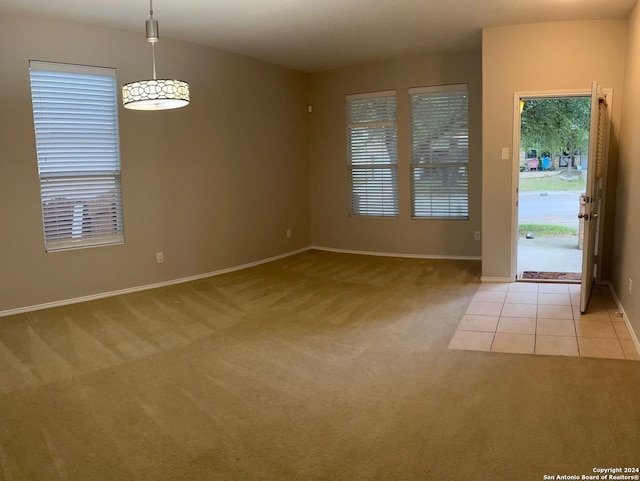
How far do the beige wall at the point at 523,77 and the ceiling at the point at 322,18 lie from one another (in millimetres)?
143

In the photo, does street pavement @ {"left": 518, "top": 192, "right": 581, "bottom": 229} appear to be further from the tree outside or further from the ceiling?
the ceiling

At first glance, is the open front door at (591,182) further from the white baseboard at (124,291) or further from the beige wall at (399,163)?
the white baseboard at (124,291)

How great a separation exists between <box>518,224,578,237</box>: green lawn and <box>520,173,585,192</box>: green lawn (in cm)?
336

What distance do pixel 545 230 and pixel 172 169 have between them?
6.85 metres

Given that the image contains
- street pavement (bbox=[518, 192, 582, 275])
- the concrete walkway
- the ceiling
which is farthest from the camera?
street pavement (bbox=[518, 192, 582, 275])

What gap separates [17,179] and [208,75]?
7.88 feet

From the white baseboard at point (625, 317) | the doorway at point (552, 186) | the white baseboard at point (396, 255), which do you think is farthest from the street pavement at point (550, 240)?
the white baseboard at point (625, 317)

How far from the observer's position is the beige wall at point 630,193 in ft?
13.2

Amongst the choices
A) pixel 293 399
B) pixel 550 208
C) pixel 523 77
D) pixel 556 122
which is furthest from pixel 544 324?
pixel 550 208

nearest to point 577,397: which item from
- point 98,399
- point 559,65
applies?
point 98,399

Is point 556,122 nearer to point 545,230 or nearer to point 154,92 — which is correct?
point 545,230

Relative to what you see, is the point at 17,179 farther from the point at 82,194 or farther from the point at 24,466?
the point at 24,466

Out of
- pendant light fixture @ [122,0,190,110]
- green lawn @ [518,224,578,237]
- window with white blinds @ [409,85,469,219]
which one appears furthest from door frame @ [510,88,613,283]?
green lawn @ [518,224,578,237]

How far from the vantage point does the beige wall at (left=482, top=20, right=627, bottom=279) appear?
17.0ft
